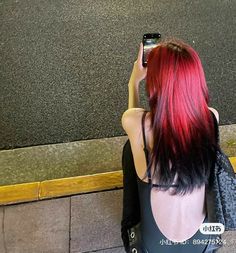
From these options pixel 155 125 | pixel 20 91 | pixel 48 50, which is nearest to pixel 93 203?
pixel 155 125

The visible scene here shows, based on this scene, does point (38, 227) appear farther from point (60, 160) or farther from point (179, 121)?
point (179, 121)

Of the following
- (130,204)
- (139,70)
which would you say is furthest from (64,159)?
(139,70)

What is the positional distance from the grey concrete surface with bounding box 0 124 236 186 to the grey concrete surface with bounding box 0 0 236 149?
115mm

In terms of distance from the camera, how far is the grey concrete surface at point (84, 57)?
2.52 m

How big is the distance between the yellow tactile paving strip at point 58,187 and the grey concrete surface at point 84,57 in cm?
44

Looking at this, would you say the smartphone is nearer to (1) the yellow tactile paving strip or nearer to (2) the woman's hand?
(2) the woman's hand

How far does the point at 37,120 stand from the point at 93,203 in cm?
85

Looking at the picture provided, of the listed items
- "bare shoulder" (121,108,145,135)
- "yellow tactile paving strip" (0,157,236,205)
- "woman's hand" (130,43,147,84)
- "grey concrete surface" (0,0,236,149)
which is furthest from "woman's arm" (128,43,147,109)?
"grey concrete surface" (0,0,236,149)

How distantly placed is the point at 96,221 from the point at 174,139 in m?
0.89

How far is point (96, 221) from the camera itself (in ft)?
6.13

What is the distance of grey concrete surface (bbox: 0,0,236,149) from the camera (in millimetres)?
2516

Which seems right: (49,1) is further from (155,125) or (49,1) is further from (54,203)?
Result: (155,125)

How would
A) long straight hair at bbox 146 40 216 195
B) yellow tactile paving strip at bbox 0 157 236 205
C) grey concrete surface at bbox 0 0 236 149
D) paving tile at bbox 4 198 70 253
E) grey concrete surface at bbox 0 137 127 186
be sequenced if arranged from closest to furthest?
long straight hair at bbox 146 40 216 195, paving tile at bbox 4 198 70 253, yellow tactile paving strip at bbox 0 157 236 205, grey concrete surface at bbox 0 137 127 186, grey concrete surface at bbox 0 0 236 149

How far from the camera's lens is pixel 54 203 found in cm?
194
